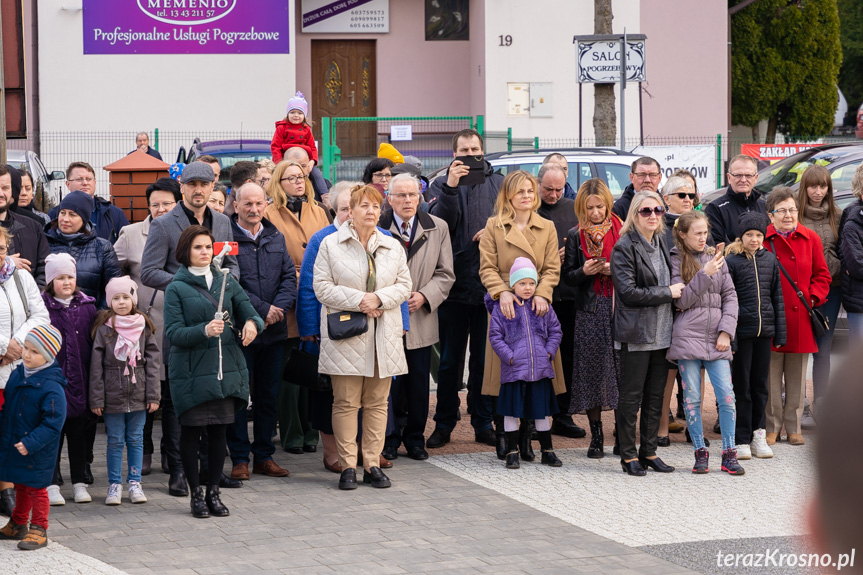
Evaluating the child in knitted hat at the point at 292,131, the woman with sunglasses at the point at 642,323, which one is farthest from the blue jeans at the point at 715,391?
the child in knitted hat at the point at 292,131

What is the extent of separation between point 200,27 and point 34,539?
21151 millimetres

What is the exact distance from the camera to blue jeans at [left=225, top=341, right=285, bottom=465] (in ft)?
24.9

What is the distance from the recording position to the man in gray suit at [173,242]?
7.31m

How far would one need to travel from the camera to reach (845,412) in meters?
1.25

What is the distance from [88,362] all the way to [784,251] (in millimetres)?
5221

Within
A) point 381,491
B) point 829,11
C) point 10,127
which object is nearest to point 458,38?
point 829,11

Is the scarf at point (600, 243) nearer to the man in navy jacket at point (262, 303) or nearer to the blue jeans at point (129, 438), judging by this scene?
the man in navy jacket at point (262, 303)

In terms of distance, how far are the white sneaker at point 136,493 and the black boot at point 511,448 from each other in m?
2.50

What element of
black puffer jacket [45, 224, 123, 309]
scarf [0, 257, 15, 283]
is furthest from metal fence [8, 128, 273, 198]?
scarf [0, 257, 15, 283]

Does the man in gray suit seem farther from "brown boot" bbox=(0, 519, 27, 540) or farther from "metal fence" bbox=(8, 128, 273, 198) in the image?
"metal fence" bbox=(8, 128, 273, 198)

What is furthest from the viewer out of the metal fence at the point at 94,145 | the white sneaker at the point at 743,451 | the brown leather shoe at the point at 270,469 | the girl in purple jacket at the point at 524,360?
the metal fence at the point at 94,145

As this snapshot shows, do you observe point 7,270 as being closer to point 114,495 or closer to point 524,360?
point 114,495

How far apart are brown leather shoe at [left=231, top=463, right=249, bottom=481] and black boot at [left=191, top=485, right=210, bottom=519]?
88 cm

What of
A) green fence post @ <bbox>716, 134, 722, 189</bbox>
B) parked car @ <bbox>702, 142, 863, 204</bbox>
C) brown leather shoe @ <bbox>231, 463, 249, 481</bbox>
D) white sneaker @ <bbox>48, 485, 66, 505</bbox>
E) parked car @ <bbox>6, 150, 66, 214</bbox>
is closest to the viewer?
white sneaker @ <bbox>48, 485, 66, 505</bbox>
